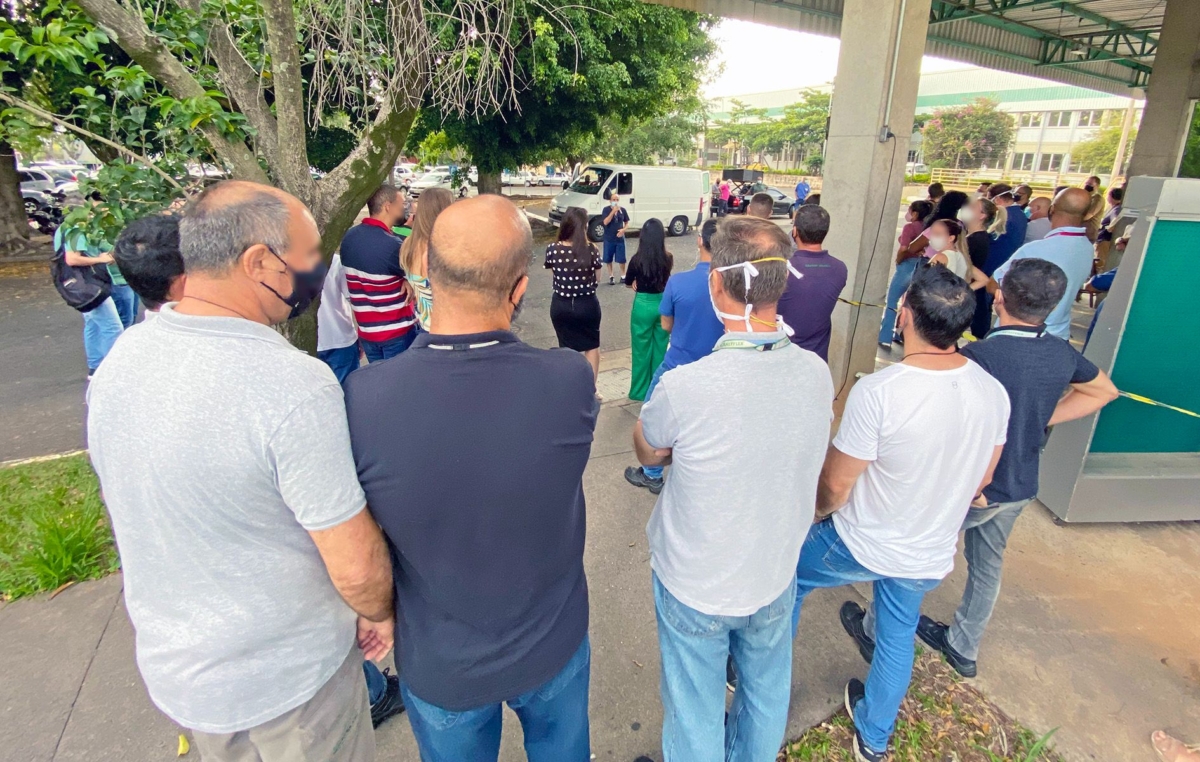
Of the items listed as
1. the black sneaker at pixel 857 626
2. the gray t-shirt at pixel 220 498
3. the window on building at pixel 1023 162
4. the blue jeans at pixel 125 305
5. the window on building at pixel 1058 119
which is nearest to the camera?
the gray t-shirt at pixel 220 498

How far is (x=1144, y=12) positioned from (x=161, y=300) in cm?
1640

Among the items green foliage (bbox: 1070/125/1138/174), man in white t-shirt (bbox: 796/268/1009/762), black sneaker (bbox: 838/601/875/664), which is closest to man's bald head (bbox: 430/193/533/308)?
man in white t-shirt (bbox: 796/268/1009/762)

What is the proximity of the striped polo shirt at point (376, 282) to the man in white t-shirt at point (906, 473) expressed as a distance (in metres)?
3.06

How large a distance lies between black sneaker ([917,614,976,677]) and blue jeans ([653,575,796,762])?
1126 mm

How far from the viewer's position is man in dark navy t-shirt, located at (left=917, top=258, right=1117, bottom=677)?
7.45ft

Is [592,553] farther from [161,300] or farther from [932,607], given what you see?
Result: [161,300]

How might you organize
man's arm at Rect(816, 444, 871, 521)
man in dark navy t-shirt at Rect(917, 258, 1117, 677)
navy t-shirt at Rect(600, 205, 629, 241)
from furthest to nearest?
navy t-shirt at Rect(600, 205, 629, 241), man in dark navy t-shirt at Rect(917, 258, 1117, 677), man's arm at Rect(816, 444, 871, 521)

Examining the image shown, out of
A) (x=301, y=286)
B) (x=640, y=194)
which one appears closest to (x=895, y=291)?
(x=301, y=286)

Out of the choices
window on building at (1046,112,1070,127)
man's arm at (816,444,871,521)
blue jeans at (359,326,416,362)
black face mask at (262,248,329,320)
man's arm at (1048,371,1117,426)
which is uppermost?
window on building at (1046,112,1070,127)

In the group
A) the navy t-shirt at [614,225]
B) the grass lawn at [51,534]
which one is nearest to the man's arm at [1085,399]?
the grass lawn at [51,534]

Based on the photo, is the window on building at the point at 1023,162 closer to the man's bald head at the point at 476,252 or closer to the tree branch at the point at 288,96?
the tree branch at the point at 288,96

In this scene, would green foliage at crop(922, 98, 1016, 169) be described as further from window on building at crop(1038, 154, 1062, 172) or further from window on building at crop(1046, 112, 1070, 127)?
window on building at crop(1038, 154, 1062, 172)

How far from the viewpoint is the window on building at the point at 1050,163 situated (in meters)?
51.5

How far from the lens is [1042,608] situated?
10.1 feet
